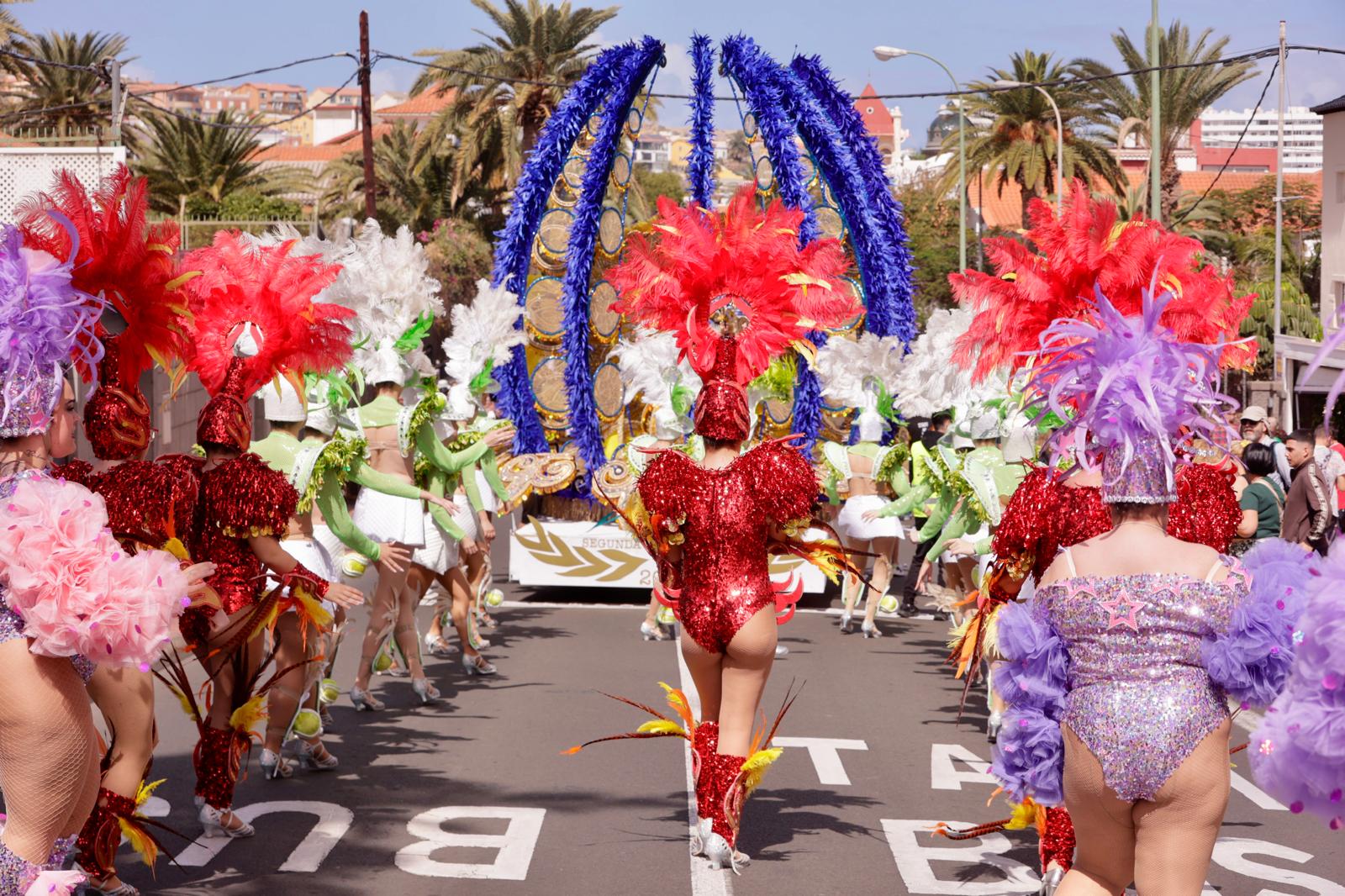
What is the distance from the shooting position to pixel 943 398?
477 inches

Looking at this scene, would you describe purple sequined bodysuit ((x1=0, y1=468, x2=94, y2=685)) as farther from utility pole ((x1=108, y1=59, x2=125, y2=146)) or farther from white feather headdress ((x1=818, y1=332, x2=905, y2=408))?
utility pole ((x1=108, y1=59, x2=125, y2=146))

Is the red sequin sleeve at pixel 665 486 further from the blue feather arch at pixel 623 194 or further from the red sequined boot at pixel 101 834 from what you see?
the blue feather arch at pixel 623 194

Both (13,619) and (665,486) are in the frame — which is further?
(665,486)

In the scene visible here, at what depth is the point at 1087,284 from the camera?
6.62 meters

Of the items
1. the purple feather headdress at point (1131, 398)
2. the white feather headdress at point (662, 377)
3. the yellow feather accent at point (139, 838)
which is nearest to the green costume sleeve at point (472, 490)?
the white feather headdress at point (662, 377)

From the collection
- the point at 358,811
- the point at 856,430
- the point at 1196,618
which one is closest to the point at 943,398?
the point at 856,430

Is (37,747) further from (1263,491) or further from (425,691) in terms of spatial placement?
(1263,491)

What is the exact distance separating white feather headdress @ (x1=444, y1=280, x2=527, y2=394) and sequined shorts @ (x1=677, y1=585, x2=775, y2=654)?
5.96 m

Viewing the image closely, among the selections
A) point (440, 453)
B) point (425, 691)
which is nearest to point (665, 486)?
point (440, 453)

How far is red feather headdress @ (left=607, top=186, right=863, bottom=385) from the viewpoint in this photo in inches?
285

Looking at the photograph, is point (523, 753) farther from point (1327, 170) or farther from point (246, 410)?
point (1327, 170)

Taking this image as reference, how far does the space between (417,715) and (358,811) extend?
2.44m

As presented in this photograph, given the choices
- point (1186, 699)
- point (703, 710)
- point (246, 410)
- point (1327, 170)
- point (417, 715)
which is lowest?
point (417, 715)

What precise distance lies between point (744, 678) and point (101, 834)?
8.24 ft
